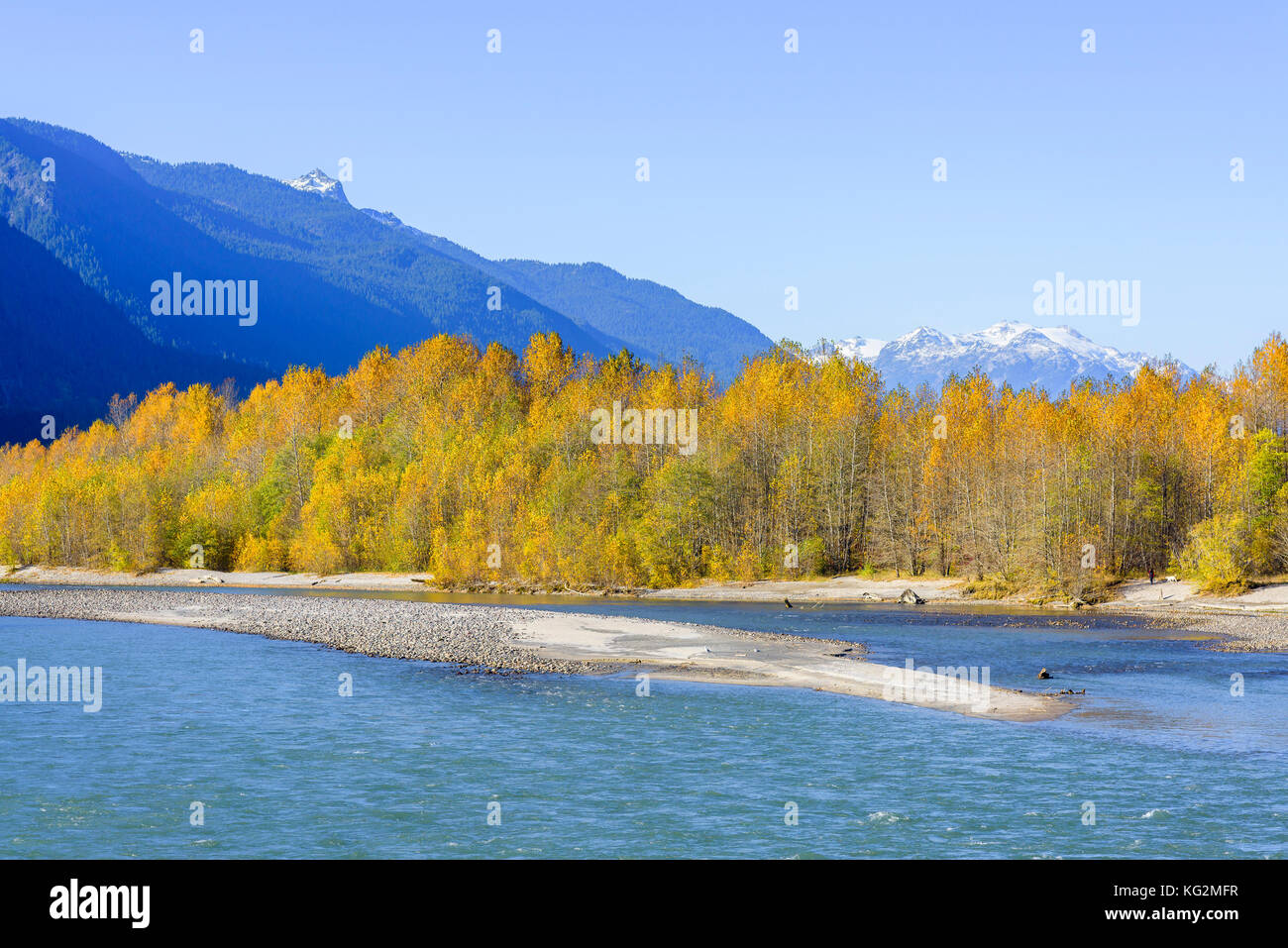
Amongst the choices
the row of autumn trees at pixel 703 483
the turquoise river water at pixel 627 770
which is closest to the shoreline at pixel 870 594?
the row of autumn trees at pixel 703 483

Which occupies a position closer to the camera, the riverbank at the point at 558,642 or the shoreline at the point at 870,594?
the riverbank at the point at 558,642

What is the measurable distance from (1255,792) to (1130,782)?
9.26 ft

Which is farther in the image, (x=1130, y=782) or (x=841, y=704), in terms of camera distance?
(x=841, y=704)

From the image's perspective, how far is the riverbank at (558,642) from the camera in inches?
1628

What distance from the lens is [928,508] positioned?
303 ft

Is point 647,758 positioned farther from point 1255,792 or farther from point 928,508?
point 928,508

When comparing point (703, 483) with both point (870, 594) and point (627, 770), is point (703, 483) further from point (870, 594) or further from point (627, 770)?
point (627, 770)

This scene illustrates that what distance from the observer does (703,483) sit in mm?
95062

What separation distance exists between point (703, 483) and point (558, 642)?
138 feet

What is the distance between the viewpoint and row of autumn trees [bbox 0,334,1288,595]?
83.7 metres

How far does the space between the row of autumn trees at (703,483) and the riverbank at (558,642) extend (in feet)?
73.2

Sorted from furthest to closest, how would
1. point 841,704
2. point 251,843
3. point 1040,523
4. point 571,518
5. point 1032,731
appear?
1. point 571,518
2. point 1040,523
3. point 841,704
4. point 1032,731
5. point 251,843

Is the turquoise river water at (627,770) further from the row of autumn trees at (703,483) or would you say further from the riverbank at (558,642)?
the row of autumn trees at (703,483)
